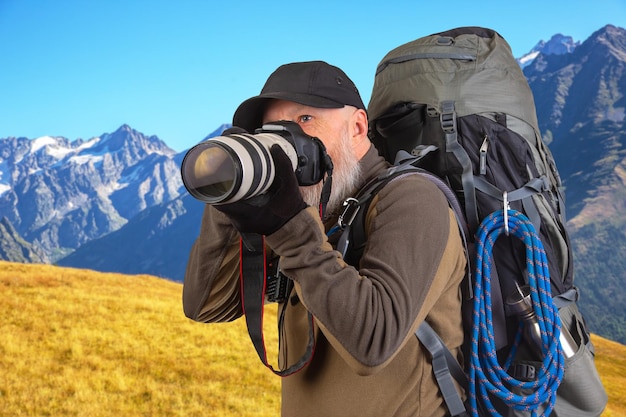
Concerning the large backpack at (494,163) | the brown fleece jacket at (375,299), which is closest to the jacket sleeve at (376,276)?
the brown fleece jacket at (375,299)

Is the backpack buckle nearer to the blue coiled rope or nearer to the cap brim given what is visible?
the cap brim

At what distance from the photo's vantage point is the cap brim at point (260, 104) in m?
2.95

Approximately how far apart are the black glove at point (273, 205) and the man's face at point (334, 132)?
80 cm

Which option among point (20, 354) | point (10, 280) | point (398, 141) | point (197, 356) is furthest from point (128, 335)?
point (398, 141)

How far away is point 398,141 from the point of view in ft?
12.6

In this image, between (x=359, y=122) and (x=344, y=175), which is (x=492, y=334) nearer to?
(x=344, y=175)

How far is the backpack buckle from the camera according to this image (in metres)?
2.83

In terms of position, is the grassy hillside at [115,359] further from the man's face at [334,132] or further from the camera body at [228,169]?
the camera body at [228,169]

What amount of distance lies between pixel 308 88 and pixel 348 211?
69 centimetres

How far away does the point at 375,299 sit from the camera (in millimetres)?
2299

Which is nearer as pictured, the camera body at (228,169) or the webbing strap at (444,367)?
the camera body at (228,169)

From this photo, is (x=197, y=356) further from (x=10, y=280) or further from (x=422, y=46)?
(x=422, y=46)

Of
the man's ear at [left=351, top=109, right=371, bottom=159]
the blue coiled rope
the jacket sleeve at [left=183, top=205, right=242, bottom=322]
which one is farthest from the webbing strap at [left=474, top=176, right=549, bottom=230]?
the jacket sleeve at [left=183, top=205, right=242, bottom=322]

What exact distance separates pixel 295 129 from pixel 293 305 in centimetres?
→ 109
